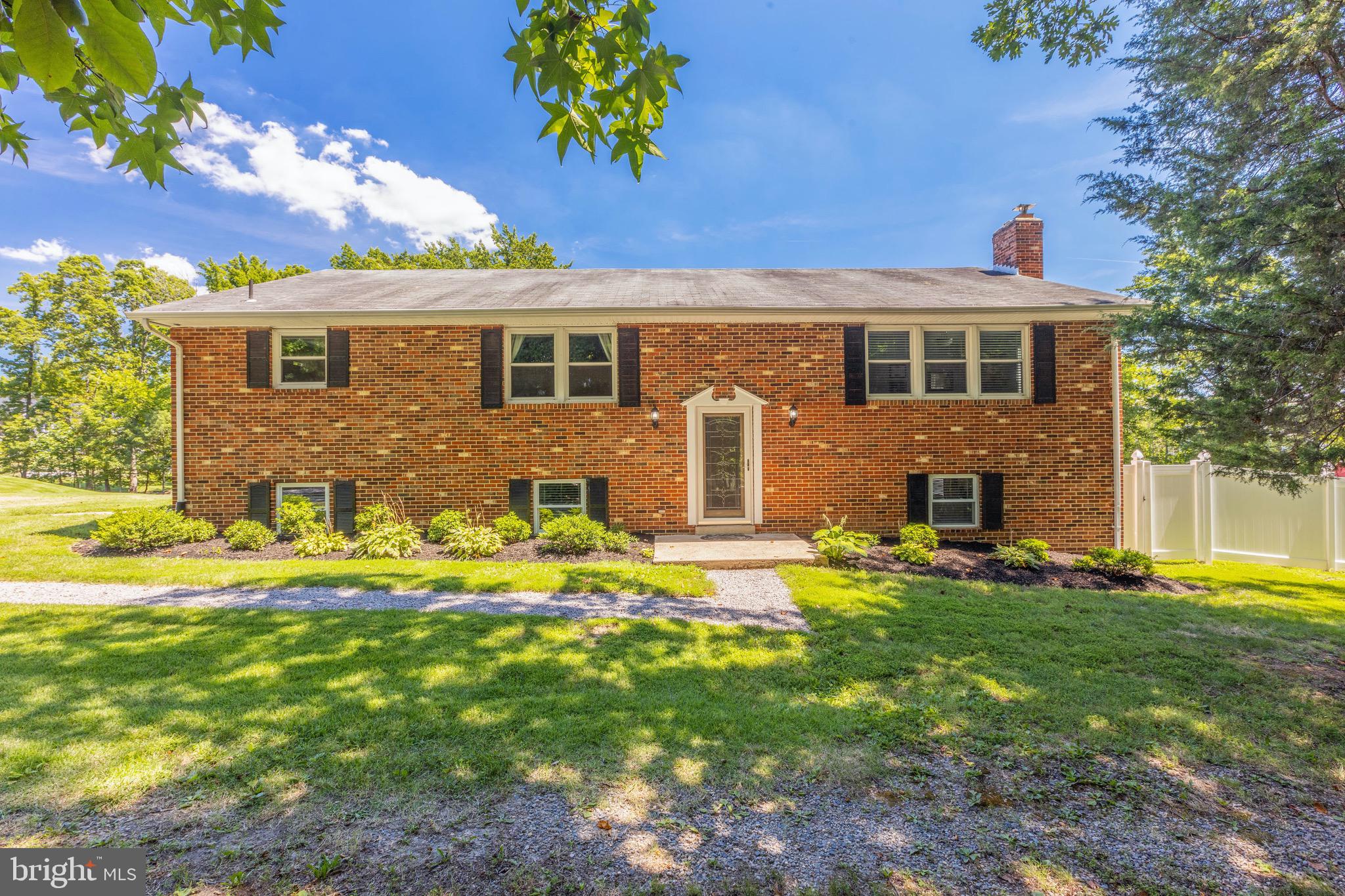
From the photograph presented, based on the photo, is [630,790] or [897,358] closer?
[630,790]

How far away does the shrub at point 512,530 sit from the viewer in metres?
8.27

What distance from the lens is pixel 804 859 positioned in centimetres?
206

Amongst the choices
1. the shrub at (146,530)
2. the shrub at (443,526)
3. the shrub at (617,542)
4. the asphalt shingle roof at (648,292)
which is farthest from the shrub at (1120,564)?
the shrub at (146,530)

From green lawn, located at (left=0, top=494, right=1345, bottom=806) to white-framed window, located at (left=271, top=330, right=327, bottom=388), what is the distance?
15.8 ft

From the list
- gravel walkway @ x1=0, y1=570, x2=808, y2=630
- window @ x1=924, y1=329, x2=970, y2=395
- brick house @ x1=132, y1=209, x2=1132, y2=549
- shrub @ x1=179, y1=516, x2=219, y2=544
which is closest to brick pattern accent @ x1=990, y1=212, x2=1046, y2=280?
brick house @ x1=132, y1=209, x2=1132, y2=549

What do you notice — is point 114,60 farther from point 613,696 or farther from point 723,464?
point 723,464

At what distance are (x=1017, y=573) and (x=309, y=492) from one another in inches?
439

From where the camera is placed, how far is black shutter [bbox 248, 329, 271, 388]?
28.9ft

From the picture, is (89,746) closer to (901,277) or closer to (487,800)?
(487,800)

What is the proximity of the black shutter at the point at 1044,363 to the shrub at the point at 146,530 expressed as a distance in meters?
14.0

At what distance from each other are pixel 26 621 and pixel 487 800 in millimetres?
5516

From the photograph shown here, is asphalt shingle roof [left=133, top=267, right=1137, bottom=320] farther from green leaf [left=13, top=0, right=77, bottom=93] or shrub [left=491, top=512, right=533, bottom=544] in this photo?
green leaf [left=13, top=0, right=77, bottom=93]

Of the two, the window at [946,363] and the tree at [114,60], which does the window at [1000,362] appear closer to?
the window at [946,363]

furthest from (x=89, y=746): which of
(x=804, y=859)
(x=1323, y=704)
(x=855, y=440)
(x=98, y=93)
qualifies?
(x=855, y=440)
